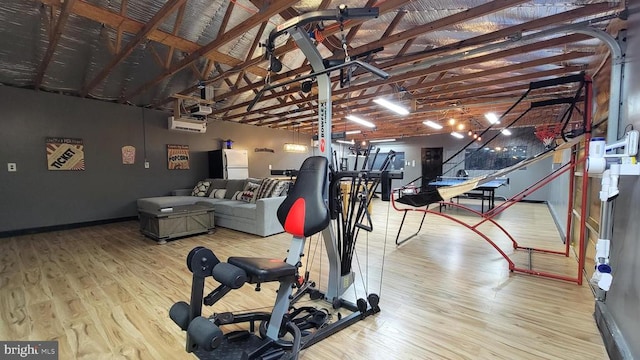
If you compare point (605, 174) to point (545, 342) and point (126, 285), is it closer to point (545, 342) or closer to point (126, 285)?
point (545, 342)

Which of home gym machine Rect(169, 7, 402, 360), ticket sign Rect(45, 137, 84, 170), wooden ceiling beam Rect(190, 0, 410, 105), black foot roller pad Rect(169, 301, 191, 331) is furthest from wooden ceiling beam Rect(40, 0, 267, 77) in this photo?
black foot roller pad Rect(169, 301, 191, 331)

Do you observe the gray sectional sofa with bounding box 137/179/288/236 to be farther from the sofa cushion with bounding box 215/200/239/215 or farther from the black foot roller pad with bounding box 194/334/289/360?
the black foot roller pad with bounding box 194/334/289/360

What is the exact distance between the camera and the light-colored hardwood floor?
168 cm

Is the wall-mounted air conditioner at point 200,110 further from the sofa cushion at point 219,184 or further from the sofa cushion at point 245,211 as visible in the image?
the sofa cushion at point 245,211

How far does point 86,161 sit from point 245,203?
3475 millimetres

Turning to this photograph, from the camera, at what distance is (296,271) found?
1513 millimetres

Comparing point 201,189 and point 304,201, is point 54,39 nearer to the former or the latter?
point 201,189

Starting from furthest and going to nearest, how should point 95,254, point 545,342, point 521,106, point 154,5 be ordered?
point 521,106 → point 95,254 → point 154,5 → point 545,342

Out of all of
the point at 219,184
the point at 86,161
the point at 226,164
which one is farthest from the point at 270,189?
the point at 86,161

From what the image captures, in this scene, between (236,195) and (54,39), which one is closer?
(54,39)

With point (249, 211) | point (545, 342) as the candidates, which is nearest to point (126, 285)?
point (249, 211)

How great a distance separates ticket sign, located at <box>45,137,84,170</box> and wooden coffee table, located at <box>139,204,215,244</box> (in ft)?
6.88

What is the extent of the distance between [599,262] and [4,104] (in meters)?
8.02

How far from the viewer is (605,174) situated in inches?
59.6
